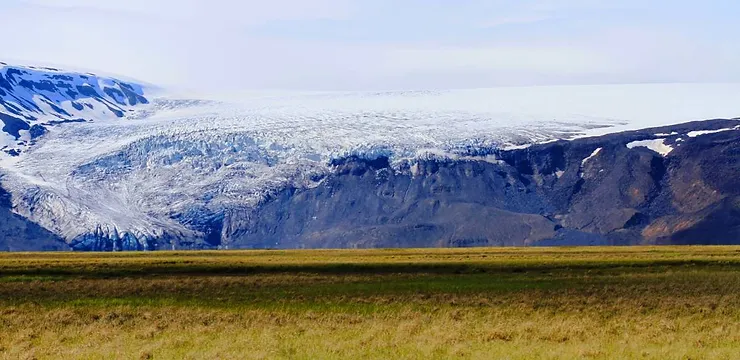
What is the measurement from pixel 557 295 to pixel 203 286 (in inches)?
542

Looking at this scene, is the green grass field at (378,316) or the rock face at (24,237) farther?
the rock face at (24,237)

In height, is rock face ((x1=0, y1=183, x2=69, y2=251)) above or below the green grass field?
below

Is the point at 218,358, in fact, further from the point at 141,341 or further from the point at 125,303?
the point at 125,303

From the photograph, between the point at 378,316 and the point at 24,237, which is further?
the point at 24,237

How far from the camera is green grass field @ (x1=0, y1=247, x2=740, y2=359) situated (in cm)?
2403

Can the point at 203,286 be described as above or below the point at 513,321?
below

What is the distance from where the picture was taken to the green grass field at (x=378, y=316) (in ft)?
78.8

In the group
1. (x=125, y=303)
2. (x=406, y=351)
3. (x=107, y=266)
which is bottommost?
(x=107, y=266)

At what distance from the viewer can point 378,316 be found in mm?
30594

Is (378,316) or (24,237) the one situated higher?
(378,316)

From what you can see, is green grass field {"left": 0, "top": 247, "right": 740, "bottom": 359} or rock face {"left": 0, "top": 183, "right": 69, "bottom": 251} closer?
green grass field {"left": 0, "top": 247, "right": 740, "bottom": 359}

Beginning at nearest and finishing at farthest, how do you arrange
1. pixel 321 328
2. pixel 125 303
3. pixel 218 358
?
pixel 218 358
pixel 321 328
pixel 125 303

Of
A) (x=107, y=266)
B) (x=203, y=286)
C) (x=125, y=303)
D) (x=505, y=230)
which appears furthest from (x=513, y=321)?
(x=505, y=230)

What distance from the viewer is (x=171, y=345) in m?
25.1
